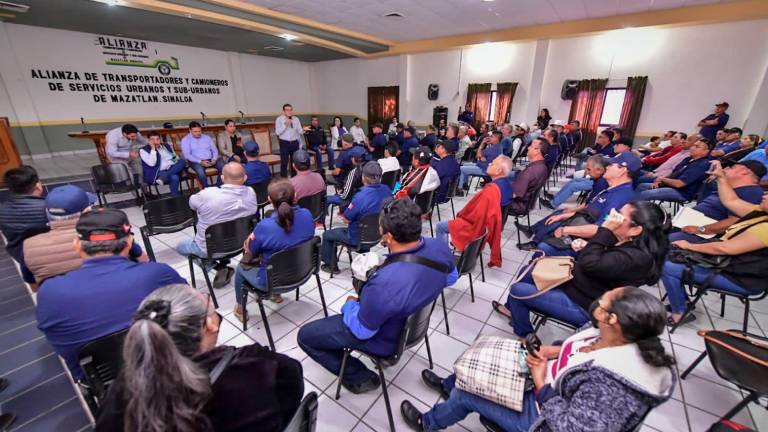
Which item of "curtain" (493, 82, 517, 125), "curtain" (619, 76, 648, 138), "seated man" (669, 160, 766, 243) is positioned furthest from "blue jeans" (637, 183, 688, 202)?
"curtain" (493, 82, 517, 125)

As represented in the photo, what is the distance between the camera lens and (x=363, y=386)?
189 centimetres

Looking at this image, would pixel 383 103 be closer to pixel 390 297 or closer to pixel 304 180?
pixel 304 180

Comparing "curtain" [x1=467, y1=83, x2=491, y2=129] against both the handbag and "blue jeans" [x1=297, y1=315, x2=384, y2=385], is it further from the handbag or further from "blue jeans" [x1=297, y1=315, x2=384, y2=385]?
"blue jeans" [x1=297, y1=315, x2=384, y2=385]

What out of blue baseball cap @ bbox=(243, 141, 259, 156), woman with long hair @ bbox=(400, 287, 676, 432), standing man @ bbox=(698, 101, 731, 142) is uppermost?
standing man @ bbox=(698, 101, 731, 142)

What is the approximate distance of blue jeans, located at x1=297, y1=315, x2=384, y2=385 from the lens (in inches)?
65.7

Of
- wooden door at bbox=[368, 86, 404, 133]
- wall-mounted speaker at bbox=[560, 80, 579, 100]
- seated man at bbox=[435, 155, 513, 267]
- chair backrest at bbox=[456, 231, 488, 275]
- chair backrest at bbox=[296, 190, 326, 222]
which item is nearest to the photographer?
chair backrest at bbox=[456, 231, 488, 275]

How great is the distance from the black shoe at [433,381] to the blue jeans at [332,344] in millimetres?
361

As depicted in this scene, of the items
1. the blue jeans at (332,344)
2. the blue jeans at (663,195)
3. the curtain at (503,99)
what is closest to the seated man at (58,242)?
the blue jeans at (332,344)

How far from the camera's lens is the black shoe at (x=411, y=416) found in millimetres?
1661

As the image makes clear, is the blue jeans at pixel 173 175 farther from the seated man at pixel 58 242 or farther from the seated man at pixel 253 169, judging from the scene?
the seated man at pixel 58 242

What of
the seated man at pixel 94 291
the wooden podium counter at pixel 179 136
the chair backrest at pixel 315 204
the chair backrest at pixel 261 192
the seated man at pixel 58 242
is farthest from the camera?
the wooden podium counter at pixel 179 136

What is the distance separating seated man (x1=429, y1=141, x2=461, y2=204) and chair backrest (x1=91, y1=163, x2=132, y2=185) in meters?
4.52

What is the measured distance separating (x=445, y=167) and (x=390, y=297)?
126 inches

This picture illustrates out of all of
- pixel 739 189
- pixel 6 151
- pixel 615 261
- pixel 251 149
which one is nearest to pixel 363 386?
pixel 615 261
